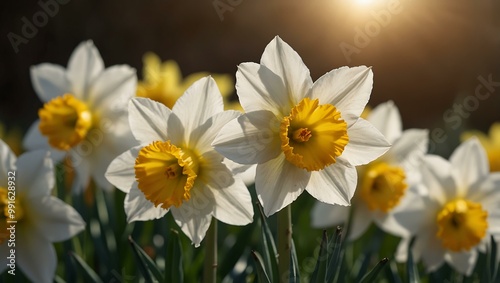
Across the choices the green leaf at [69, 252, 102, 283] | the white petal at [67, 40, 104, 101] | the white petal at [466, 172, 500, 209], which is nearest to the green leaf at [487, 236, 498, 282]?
the white petal at [466, 172, 500, 209]

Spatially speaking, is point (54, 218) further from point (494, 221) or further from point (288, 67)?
point (494, 221)

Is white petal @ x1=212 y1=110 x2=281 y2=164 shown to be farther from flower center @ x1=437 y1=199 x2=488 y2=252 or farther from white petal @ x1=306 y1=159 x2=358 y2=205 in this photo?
flower center @ x1=437 y1=199 x2=488 y2=252

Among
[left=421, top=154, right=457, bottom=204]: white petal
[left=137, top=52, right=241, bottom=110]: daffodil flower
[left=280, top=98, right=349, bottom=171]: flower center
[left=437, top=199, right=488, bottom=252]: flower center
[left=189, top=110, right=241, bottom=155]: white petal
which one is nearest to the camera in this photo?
[left=280, top=98, right=349, bottom=171]: flower center

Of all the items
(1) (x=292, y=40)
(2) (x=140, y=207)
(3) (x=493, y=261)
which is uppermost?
(2) (x=140, y=207)

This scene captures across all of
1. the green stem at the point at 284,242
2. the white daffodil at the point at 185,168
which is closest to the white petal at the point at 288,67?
the white daffodil at the point at 185,168

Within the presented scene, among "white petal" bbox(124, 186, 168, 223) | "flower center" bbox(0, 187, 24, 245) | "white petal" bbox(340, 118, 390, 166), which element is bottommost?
"flower center" bbox(0, 187, 24, 245)

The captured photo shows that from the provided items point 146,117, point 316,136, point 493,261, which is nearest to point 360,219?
point 493,261

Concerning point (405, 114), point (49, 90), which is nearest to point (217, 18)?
point (405, 114)

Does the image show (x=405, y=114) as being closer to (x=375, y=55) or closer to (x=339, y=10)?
(x=375, y=55)
